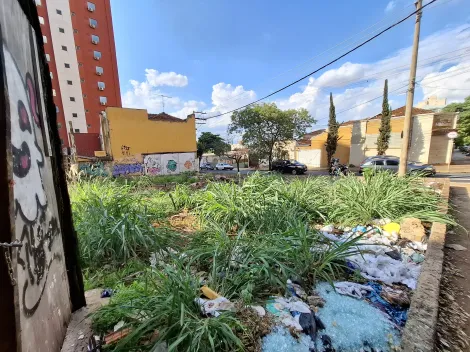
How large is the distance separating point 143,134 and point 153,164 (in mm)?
2618

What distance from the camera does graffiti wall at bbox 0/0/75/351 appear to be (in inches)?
41.7

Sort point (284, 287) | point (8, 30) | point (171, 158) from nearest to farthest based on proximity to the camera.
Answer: point (8, 30) → point (284, 287) → point (171, 158)

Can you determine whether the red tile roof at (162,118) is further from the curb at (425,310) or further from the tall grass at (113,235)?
the curb at (425,310)

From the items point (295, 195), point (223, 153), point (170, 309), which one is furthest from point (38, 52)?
point (223, 153)

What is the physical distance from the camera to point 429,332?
59.5 inches

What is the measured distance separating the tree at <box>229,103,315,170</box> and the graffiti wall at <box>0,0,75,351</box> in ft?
62.6

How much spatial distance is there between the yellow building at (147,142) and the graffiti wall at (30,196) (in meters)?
16.9

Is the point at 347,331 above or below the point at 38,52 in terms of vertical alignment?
below

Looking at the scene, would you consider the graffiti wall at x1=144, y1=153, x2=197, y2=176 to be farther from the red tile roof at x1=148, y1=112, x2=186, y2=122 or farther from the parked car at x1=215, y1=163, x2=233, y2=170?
the parked car at x1=215, y1=163, x2=233, y2=170

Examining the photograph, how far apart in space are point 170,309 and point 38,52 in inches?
85.9

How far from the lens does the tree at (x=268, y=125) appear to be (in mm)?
19703

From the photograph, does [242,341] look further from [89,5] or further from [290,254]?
[89,5]

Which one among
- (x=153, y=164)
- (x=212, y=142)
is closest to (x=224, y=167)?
(x=212, y=142)

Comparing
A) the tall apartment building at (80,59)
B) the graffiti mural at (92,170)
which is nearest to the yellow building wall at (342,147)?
the graffiti mural at (92,170)
